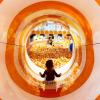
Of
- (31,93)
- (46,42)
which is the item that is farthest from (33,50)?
(31,93)

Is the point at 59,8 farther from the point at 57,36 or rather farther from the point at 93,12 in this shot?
the point at 57,36

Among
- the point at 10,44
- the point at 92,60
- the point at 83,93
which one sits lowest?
the point at 83,93

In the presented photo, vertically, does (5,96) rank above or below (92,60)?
below

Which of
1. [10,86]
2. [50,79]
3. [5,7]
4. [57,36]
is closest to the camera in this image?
[5,7]

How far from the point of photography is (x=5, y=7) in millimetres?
1768

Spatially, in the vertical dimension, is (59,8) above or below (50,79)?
above

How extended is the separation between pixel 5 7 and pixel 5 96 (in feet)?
1.88

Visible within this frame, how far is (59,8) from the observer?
1.93 m

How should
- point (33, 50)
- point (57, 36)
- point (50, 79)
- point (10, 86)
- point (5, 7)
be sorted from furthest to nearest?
point (57, 36)
point (33, 50)
point (50, 79)
point (10, 86)
point (5, 7)

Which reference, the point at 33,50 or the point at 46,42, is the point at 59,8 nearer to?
the point at 33,50

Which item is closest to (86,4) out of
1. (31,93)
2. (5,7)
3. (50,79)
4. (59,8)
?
(59,8)

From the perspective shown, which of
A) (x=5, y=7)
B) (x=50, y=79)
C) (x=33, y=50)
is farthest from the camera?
(x=33, y=50)

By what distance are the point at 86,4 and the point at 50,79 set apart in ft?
3.44

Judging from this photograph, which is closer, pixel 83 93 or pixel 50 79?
pixel 83 93
